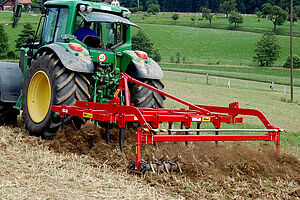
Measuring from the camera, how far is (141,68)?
6840 millimetres

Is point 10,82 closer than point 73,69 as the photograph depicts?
No

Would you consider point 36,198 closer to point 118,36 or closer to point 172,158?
point 172,158

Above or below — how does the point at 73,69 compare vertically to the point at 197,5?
below

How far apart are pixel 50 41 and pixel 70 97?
5.61 feet

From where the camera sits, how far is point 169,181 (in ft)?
14.9

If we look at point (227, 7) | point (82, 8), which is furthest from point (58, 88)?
point (227, 7)

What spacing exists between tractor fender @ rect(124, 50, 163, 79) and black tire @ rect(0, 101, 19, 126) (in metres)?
2.64

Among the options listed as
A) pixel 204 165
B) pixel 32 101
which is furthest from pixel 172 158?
pixel 32 101

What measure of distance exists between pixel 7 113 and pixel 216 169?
4787 millimetres

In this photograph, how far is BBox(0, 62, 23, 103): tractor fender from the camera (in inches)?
297

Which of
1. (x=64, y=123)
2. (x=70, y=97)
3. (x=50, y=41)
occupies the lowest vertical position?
(x=64, y=123)

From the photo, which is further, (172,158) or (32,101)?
(32,101)

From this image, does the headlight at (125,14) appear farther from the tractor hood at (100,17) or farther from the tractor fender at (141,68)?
the tractor fender at (141,68)

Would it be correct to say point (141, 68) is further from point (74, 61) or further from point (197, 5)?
point (197, 5)
